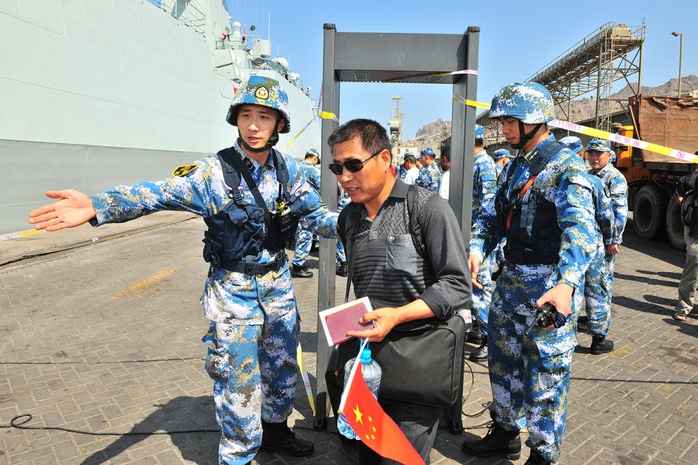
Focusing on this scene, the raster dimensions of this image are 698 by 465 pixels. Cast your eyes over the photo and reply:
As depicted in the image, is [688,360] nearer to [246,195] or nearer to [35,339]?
[246,195]

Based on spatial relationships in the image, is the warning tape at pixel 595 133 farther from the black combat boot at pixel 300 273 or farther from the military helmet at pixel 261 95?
the black combat boot at pixel 300 273

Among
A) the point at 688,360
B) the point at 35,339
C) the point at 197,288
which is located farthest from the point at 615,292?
the point at 35,339

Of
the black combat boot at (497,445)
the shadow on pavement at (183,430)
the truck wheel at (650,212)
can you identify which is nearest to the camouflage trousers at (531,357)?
the black combat boot at (497,445)

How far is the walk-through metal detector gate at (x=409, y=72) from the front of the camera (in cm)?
288

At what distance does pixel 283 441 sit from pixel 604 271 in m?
3.76

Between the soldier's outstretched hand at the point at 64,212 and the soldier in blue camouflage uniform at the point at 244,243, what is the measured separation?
0.92 ft

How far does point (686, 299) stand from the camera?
574cm

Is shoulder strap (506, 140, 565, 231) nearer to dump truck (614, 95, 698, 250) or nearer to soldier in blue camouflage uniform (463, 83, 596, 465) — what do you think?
soldier in blue camouflage uniform (463, 83, 596, 465)

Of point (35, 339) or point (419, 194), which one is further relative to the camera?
point (35, 339)

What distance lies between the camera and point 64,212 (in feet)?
6.43

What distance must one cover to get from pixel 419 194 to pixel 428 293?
42 cm

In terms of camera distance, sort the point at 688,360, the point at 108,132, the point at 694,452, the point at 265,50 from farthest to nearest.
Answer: the point at 265,50
the point at 108,132
the point at 688,360
the point at 694,452

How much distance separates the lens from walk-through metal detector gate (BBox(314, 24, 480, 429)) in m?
2.88

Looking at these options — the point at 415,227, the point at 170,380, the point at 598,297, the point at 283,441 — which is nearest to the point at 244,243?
the point at 415,227
